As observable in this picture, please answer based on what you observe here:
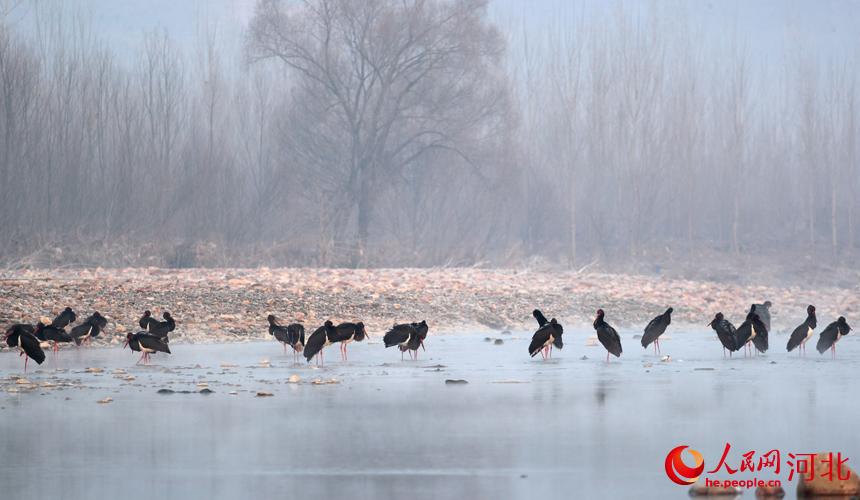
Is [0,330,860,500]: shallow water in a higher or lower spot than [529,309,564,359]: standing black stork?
lower

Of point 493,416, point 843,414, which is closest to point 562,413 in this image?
point 493,416

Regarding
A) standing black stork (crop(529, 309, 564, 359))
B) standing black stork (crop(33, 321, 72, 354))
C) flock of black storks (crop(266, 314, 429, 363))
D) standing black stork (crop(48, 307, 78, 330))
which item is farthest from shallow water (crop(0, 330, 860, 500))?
standing black stork (crop(48, 307, 78, 330))

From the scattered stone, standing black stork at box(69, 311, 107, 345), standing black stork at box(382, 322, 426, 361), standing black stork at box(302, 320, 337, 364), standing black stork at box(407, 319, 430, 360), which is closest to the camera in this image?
the scattered stone

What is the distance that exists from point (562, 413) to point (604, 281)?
20655 millimetres

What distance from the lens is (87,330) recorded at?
15297 millimetres

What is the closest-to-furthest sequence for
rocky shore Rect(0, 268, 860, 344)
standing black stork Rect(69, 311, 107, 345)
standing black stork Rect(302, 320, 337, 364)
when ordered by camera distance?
standing black stork Rect(302, 320, 337, 364), standing black stork Rect(69, 311, 107, 345), rocky shore Rect(0, 268, 860, 344)

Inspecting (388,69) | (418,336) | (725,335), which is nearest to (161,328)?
(418,336)

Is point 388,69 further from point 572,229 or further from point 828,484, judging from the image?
point 828,484

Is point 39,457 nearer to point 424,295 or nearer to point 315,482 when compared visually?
point 315,482

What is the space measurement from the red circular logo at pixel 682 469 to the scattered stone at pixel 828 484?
63cm

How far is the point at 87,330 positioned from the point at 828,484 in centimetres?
1131

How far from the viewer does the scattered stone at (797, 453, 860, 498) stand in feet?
20.1

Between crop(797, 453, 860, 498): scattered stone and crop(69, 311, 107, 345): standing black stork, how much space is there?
1106cm

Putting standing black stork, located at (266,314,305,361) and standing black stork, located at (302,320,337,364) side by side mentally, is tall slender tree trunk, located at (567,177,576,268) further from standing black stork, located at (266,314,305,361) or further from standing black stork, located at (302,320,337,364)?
standing black stork, located at (302,320,337,364)
